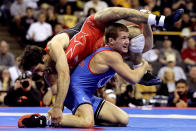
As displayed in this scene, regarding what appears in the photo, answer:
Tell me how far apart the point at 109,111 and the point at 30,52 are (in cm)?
100

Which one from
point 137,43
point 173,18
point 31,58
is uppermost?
point 173,18

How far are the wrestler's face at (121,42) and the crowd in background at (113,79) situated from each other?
220 cm

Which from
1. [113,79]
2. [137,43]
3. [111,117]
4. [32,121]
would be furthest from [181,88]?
[32,121]

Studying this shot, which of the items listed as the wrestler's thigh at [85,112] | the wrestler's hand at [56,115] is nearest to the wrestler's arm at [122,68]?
the wrestler's thigh at [85,112]

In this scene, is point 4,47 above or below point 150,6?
below

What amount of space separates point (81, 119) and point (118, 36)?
870 mm

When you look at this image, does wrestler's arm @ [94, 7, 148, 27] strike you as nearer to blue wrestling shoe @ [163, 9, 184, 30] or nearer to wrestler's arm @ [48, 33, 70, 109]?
blue wrestling shoe @ [163, 9, 184, 30]

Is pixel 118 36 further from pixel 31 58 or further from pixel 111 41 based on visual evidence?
pixel 31 58

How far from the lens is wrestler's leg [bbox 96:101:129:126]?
4.82 meters

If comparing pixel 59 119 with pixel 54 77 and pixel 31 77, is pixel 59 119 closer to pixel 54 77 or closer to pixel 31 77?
pixel 54 77

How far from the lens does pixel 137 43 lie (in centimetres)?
469

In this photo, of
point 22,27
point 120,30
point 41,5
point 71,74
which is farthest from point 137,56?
point 41,5

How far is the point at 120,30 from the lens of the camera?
4586 millimetres

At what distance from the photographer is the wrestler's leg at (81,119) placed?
15.0 ft
